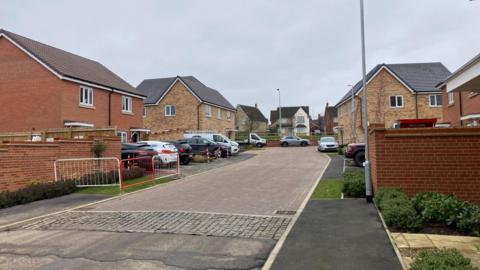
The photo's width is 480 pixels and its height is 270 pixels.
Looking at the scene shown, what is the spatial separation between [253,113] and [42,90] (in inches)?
2757

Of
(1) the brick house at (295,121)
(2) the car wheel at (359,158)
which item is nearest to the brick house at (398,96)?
(2) the car wheel at (359,158)

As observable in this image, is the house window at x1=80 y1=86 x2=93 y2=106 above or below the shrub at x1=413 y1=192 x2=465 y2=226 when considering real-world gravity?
above

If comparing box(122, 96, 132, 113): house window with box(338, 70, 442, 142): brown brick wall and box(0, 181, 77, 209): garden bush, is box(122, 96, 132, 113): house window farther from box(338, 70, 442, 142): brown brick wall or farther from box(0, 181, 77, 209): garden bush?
box(338, 70, 442, 142): brown brick wall

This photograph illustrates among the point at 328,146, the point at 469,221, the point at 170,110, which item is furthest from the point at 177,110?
the point at 469,221

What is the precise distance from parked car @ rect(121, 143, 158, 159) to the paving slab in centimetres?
1260

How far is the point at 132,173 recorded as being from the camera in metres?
17.2

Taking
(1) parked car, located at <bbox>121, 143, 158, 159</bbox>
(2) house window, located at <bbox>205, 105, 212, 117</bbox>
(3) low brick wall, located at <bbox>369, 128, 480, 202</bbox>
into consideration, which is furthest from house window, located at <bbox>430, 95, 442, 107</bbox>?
(3) low brick wall, located at <bbox>369, 128, 480, 202</bbox>

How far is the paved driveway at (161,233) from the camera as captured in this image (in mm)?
6141

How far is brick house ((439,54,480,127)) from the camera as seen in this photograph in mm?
7922

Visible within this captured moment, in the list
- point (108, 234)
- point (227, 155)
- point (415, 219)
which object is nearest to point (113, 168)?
point (108, 234)

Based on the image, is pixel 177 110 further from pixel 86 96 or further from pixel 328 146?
pixel 86 96

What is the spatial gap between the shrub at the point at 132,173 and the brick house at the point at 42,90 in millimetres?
8404

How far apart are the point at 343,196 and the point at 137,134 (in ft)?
79.7

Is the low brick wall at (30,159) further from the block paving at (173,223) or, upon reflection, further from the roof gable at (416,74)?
the roof gable at (416,74)
